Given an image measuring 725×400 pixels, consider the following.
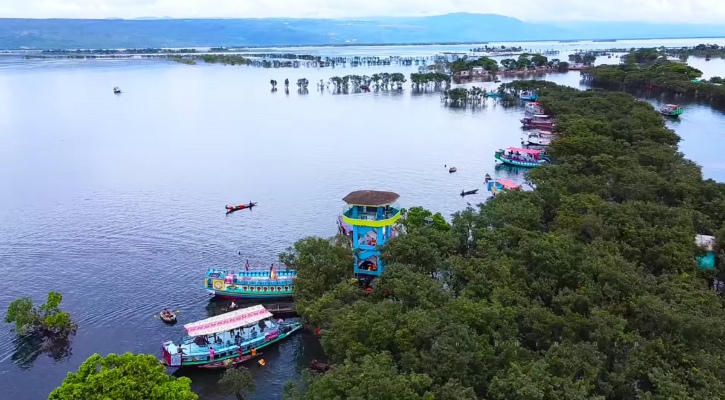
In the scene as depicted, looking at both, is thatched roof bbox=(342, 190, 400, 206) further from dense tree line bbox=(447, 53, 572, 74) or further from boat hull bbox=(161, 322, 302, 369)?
dense tree line bbox=(447, 53, 572, 74)

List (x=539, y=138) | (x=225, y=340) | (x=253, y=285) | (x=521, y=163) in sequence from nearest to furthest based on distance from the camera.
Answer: (x=225, y=340) → (x=253, y=285) → (x=521, y=163) → (x=539, y=138)

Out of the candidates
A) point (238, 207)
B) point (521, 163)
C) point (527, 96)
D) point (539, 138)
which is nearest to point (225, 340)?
point (238, 207)

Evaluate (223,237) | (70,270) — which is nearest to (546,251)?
(223,237)

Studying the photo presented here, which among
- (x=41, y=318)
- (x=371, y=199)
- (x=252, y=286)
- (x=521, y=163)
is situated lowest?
(x=41, y=318)

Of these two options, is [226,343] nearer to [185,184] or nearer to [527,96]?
[185,184]

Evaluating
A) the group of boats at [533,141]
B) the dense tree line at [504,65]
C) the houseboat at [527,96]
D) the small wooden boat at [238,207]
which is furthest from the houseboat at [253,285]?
the dense tree line at [504,65]

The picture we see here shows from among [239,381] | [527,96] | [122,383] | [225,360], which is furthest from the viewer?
[527,96]
